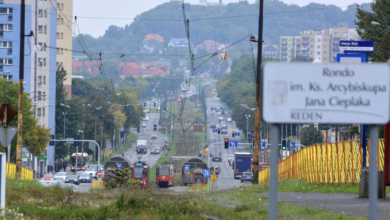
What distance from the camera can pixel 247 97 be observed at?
412 feet

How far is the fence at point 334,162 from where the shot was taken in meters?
16.1

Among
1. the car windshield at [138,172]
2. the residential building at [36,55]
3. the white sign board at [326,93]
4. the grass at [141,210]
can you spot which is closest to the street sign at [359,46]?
the grass at [141,210]

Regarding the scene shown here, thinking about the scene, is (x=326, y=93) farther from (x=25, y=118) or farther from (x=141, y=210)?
(x=25, y=118)

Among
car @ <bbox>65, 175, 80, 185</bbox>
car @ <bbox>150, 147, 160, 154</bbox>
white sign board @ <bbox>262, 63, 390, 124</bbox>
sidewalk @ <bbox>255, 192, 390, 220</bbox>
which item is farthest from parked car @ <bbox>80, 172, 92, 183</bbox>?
white sign board @ <bbox>262, 63, 390, 124</bbox>

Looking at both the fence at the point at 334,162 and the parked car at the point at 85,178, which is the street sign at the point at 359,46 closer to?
the fence at the point at 334,162

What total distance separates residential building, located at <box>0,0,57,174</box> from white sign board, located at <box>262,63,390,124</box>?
75318 millimetres

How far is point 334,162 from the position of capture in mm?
17844

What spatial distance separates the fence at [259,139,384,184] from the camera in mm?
16125

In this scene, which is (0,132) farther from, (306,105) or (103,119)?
(103,119)

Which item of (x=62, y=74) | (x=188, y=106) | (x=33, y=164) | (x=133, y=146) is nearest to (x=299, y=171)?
(x=33, y=164)

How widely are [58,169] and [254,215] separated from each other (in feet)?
241

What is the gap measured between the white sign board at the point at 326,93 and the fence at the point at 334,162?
10.4 m

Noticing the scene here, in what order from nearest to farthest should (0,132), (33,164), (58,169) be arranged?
1. (0,132)
2. (33,164)
3. (58,169)

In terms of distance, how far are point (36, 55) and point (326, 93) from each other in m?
79.2
